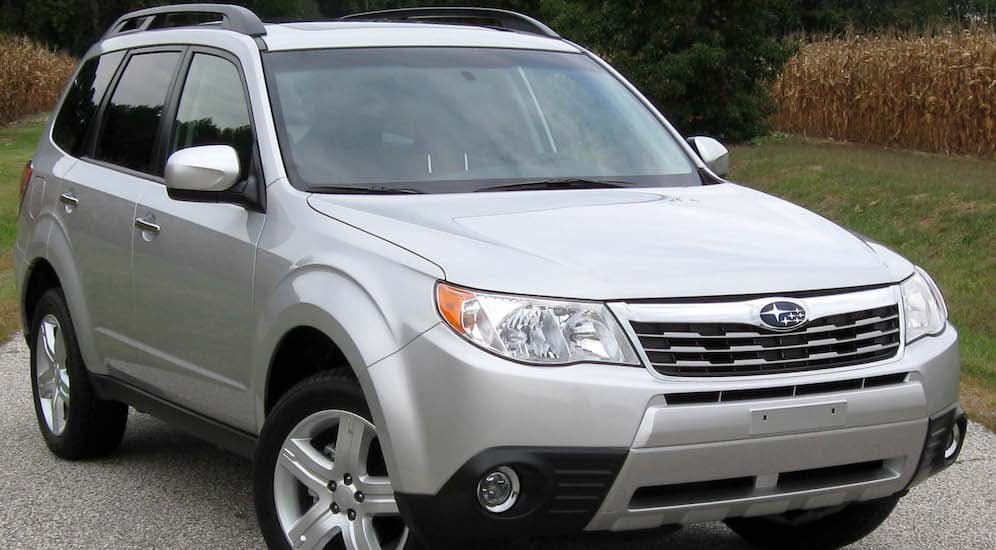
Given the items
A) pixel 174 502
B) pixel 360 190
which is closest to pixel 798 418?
pixel 360 190

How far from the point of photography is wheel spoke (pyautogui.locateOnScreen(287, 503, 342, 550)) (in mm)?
4375


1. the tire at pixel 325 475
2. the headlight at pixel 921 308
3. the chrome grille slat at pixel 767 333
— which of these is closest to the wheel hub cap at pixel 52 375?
the tire at pixel 325 475

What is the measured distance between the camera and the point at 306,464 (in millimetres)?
4402

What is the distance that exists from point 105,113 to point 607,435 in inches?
137

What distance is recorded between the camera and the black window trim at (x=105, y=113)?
5816mm

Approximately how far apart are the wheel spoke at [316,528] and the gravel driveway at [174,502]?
84 cm

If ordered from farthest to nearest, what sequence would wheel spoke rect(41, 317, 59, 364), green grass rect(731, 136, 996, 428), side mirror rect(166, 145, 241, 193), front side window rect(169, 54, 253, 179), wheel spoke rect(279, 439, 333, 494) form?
green grass rect(731, 136, 996, 428) < wheel spoke rect(41, 317, 59, 364) < front side window rect(169, 54, 253, 179) < side mirror rect(166, 145, 241, 193) < wheel spoke rect(279, 439, 333, 494)

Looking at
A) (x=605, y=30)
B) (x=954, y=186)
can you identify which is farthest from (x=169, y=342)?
(x=605, y=30)

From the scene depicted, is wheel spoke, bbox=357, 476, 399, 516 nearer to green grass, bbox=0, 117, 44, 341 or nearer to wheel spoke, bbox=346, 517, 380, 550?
wheel spoke, bbox=346, 517, 380, 550

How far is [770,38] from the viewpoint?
25266 millimetres

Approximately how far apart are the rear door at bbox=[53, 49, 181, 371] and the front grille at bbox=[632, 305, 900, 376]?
2516mm

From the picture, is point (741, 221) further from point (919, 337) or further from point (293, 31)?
point (293, 31)

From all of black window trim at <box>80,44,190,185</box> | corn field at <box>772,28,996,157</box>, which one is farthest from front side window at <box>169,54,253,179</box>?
corn field at <box>772,28,996,157</box>

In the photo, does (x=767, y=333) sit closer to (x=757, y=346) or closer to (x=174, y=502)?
(x=757, y=346)
